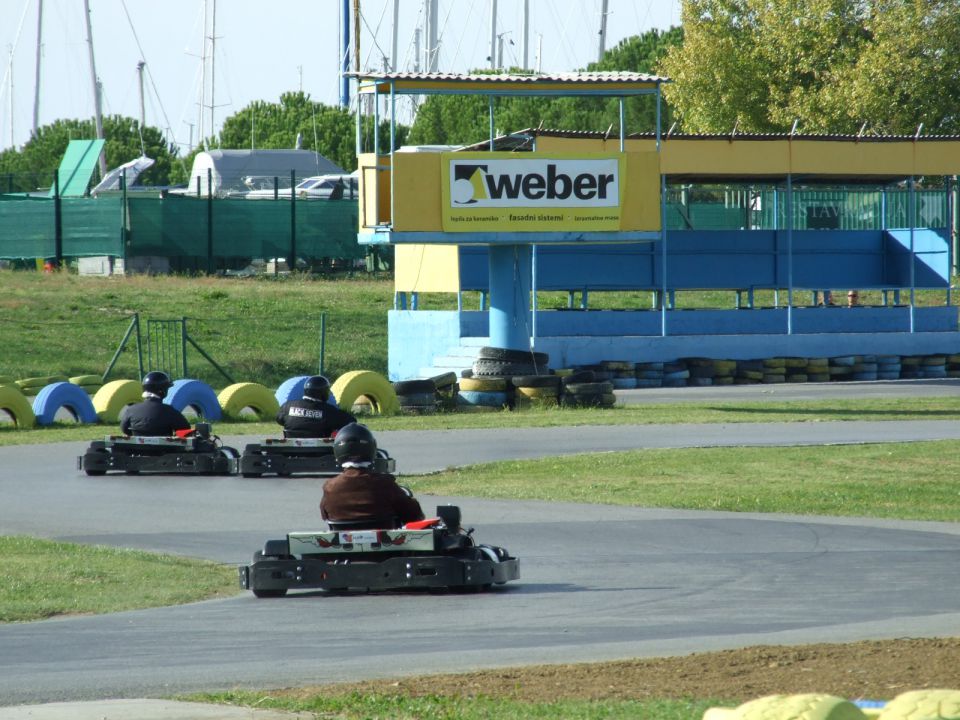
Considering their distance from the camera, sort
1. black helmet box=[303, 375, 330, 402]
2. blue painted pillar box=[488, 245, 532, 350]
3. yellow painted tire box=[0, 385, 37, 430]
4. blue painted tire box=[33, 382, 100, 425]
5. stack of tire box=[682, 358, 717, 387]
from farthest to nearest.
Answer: stack of tire box=[682, 358, 717, 387]
blue painted pillar box=[488, 245, 532, 350]
blue painted tire box=[33, 382, 100, 425]
yellow painted tire box=[0, 385, 37, 430]
black helmet box=[303, 375, 330, 402]

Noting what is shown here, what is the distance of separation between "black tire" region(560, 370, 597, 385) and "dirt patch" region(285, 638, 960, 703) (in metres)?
17.1

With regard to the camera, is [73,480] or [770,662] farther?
[73,480]

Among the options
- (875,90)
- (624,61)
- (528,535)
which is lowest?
(528,535)

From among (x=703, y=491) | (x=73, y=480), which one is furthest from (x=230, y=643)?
(x=73, y=480)

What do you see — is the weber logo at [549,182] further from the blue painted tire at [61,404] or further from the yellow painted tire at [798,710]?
the yellow painted tire at [798,710]

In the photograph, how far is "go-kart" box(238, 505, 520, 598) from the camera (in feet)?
32.8

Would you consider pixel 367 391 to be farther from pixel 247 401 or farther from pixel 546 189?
pixel 546 189

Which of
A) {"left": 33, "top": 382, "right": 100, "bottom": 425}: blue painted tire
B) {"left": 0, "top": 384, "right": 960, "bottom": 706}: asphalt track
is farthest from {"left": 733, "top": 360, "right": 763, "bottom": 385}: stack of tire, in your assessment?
{"left": 0, "top": 384, "right": 960, "bottom": 706}: asphalt track

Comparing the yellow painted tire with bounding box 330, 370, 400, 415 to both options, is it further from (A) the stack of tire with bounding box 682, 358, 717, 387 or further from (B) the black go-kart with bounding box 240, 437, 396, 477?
(A) the stack of tire with bounding box 682, 358, 717, 387

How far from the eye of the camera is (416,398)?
24.3 m

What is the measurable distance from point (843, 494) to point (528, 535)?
3724 mm

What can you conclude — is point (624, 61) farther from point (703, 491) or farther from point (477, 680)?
point (477, 680)

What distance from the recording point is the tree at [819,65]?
46031 millimetres

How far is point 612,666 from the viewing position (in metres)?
7.51
